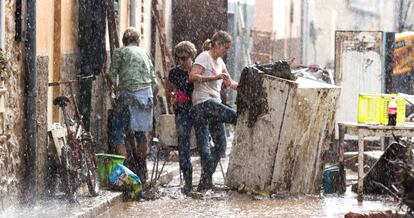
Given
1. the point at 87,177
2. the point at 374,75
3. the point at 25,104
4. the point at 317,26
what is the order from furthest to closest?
the point at 317,26, the point at 374,75, the point at 87,177, the point at 25,104

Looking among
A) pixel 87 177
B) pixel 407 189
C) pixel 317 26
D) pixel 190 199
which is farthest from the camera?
pixel 317 26

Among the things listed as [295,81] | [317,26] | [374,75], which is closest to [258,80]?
[295,81]

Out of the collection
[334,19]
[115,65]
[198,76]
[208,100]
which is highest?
[334,19]

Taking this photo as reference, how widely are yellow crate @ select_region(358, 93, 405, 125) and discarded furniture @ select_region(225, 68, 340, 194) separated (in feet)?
2.19

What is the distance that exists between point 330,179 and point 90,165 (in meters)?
2.96

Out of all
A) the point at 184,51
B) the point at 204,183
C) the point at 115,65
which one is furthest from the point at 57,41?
the point at 204,183

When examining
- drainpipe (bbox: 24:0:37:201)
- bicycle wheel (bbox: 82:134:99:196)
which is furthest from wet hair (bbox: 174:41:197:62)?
drainpipe (bbox: 24:0:37:201)

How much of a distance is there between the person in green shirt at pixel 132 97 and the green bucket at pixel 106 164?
0.65 metres

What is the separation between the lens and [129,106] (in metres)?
13.1

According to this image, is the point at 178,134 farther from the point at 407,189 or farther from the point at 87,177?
the point at 407,189

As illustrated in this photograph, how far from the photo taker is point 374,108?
12.3 metres

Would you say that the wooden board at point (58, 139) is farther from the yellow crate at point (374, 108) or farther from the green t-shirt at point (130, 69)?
the yellow crate at point (374, 108)

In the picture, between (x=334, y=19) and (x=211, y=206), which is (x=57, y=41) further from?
(x=334, y=19)

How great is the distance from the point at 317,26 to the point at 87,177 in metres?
49.4
